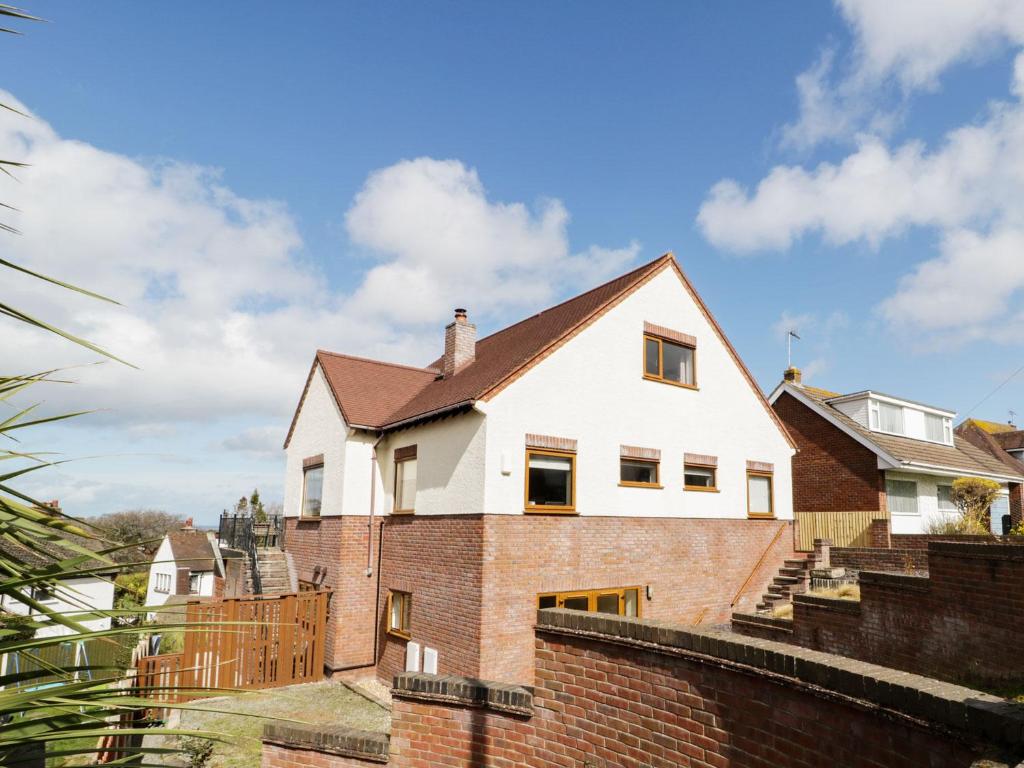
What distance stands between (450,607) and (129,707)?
11.2 meters

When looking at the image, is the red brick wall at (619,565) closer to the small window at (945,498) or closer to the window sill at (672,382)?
the window sill at (672,382)

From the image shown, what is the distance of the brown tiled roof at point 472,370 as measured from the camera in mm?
13578

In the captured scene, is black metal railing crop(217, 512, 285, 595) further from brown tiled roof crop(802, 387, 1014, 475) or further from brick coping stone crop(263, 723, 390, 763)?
brown tiled roof crop(802, 387, 1014, 475)

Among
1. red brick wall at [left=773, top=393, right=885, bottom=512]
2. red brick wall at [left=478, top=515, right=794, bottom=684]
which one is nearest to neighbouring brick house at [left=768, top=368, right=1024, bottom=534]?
red brick wall at [left=773, top=393, right=885, bottom=512]

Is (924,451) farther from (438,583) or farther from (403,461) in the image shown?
(438,583)

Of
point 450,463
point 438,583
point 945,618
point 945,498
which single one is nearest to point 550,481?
point 450,463

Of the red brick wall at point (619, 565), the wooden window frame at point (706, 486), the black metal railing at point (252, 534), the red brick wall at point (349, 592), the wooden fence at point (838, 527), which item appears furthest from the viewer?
the wooden fence at point (838, 527)

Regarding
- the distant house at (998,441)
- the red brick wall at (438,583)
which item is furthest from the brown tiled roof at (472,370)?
the distant house at (998,441)

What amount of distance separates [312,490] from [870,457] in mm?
17791

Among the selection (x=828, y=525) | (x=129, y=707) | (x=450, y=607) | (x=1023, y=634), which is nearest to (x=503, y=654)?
(x=450, y=607)

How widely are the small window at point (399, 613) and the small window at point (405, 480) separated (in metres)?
1.83

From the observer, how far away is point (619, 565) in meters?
13.8

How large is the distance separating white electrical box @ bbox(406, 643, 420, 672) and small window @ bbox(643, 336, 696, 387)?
758 centimetres

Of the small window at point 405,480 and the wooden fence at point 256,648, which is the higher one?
the small window at point 405,480
